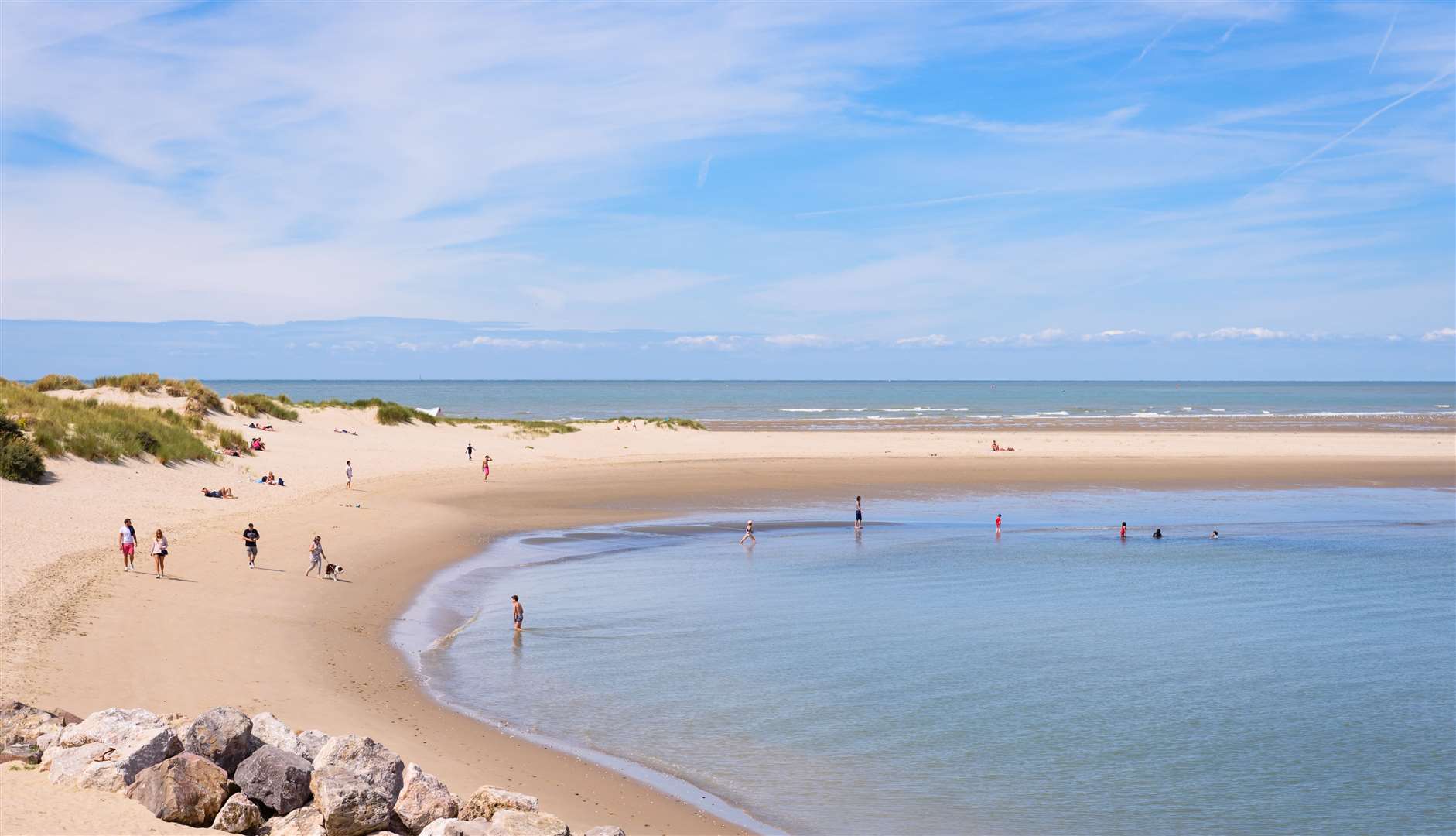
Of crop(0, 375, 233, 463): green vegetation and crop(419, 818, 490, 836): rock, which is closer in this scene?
Result: crop(419, 818, 490, 836): rock

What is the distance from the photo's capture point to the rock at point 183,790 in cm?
888

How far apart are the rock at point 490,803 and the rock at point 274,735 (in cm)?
191

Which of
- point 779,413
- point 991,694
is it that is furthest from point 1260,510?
point 779,413

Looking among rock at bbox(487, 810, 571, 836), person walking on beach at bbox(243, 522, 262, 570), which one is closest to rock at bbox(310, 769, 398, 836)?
rock at bbox(487, 810, 571, 836)

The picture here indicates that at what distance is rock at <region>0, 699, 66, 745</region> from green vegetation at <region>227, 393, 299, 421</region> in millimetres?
49070

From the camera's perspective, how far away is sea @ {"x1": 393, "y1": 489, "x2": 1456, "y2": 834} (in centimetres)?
1302

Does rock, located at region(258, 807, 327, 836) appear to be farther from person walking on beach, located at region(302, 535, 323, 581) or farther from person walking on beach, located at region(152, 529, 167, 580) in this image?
person walking on beach, located at region(302, 535, 323, 581)

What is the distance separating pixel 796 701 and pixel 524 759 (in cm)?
489

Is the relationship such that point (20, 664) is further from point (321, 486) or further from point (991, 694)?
point (321, 486)

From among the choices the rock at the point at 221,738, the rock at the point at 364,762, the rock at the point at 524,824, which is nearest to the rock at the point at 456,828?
the rock at the point at 524,824

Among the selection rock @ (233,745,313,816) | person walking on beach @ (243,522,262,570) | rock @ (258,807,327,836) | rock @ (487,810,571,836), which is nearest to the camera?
rock @ (487,810,571,836)

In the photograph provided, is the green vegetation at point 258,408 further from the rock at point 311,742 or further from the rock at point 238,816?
the rock at point 238,816

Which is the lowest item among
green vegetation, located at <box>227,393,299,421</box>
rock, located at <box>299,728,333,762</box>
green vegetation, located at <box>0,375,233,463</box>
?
rock, located at <box>299,728,333,762</box>

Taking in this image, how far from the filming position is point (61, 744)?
9805 millimetres
